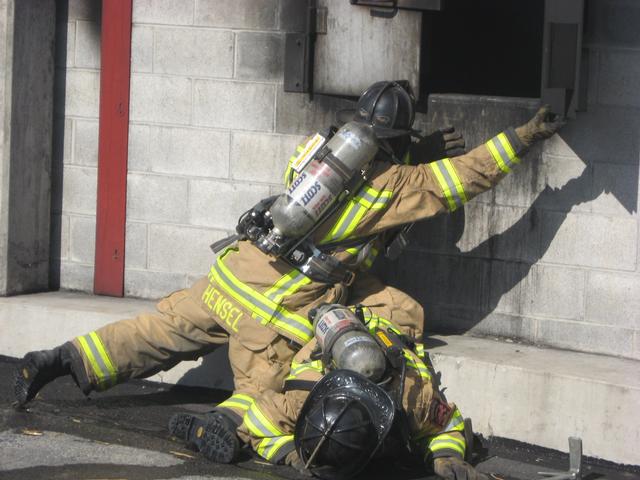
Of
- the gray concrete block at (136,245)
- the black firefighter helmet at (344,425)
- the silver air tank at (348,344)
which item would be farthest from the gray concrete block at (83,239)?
the black firefighter helmet at (344,425)

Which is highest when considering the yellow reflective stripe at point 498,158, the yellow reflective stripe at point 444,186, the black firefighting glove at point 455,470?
the yellow reflective stripe at point 498,158

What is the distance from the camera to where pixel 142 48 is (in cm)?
700

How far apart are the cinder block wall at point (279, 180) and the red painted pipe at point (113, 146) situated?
58 mm

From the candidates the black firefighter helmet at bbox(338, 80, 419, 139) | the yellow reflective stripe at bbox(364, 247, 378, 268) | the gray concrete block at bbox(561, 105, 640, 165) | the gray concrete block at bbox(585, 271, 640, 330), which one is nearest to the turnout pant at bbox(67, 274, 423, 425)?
the yellow reflective stripe at bbox(364, 247, 378, 268)

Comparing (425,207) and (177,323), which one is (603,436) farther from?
(177,323)

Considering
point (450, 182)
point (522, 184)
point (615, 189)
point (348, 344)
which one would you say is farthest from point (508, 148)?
point (348, 344)

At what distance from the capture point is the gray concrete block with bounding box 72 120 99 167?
7.19 metres

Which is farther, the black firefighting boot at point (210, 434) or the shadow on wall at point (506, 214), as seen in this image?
the shadow on wall at point (506, 214)

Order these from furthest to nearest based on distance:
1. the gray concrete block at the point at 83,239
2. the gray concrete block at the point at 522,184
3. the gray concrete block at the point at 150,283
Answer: the gray concrete block at the point at 83,239, the gray concrete block at the point at 150,283, the gray concrete block at the point at 522,184

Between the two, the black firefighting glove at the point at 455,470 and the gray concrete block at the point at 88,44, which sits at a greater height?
the gray concrete block at the point at 88,44

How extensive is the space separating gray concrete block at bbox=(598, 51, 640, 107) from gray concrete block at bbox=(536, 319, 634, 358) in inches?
44.2

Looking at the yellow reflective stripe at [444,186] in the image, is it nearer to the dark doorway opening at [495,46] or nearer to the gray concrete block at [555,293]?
the gray concrete block at [555,293]

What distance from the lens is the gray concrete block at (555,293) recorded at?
607cm

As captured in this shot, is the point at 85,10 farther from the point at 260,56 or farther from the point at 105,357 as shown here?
the point at 105,357
